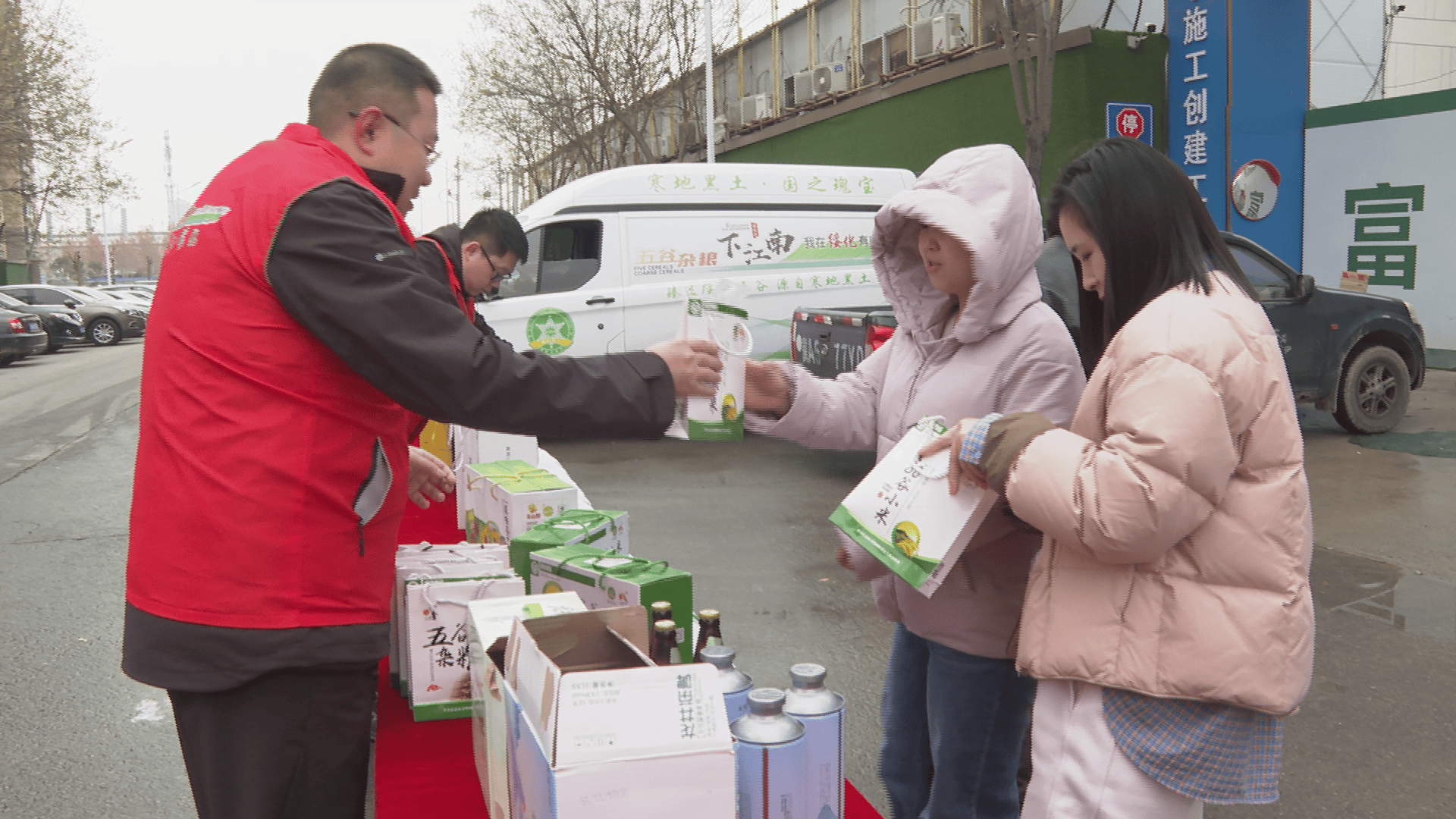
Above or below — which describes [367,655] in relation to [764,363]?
below

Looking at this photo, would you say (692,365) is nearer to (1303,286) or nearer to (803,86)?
(1303,286)

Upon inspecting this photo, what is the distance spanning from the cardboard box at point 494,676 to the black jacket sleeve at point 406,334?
340mm

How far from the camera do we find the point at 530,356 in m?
Answer: 1.66

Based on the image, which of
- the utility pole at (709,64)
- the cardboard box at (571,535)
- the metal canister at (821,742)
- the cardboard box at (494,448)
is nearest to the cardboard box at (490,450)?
the cardboard box at (494,448)

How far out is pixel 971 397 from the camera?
2.26m

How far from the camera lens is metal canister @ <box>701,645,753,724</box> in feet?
5.50

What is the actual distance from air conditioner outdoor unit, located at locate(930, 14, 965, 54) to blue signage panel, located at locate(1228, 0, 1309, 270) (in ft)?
17.4

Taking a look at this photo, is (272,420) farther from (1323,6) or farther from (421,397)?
(1323,6)

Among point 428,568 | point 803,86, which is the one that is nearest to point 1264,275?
point 428,568

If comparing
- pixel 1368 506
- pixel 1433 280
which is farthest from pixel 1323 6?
pixel 1368 506

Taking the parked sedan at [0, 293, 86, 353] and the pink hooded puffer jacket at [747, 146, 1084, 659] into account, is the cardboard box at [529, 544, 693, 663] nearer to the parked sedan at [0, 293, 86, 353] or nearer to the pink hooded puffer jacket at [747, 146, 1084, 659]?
the pink hooded puffer jacket at [747, 146, 1084, 659]

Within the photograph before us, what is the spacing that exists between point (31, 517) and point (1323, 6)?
17.7 meters

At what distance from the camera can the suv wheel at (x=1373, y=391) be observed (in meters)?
9.41

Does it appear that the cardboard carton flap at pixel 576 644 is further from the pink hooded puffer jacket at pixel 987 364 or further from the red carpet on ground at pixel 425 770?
the pink hooded puffer jacket at pixel 987 364
